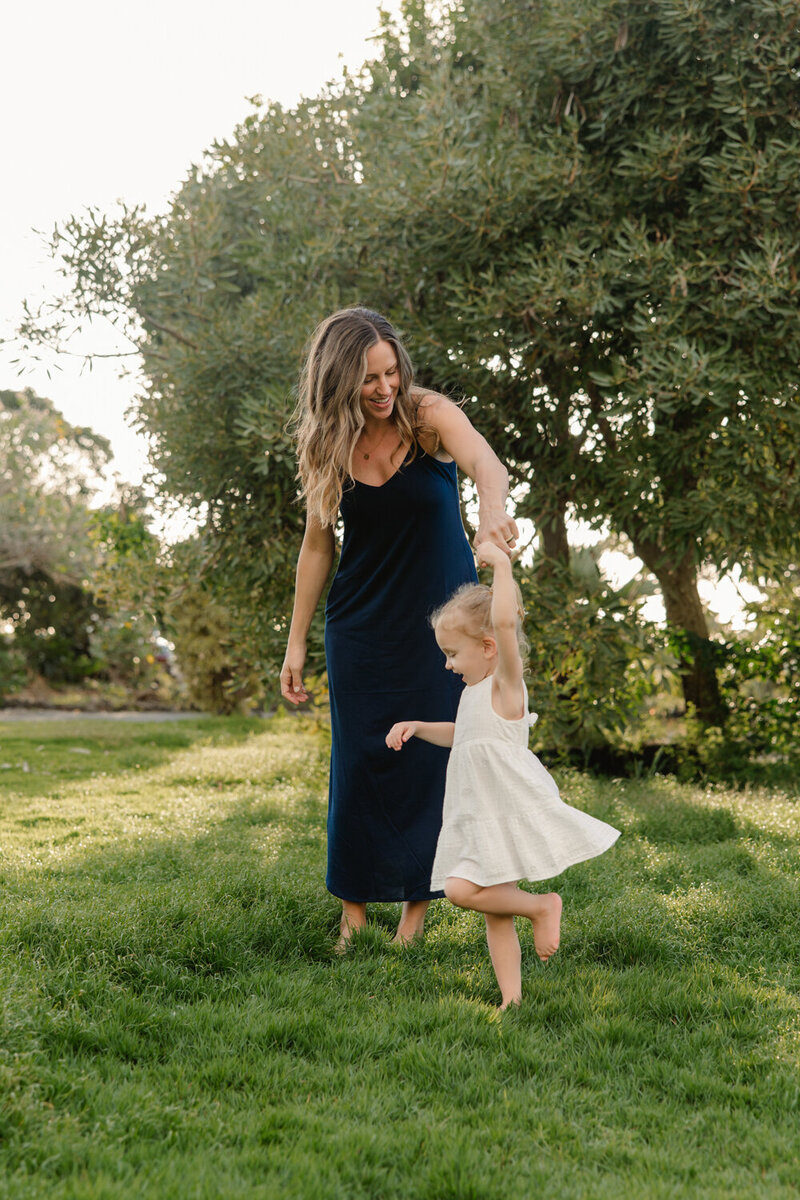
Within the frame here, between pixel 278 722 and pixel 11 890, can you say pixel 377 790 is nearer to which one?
pixel 11 890

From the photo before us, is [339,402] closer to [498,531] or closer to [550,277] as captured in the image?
[498,531]

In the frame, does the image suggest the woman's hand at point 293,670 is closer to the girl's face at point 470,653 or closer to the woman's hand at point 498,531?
the girl's face at point 470,653

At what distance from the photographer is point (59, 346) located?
22.6ft


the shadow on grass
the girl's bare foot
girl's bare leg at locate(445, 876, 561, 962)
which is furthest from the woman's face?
the shadow on grass

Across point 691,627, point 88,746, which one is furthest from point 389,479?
point 88,746

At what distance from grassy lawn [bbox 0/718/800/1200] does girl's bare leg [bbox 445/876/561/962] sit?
0.58ft

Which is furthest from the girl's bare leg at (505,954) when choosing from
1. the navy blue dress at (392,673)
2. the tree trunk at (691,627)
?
the tree trunk at (691,627)

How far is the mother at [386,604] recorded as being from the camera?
327 centimetres

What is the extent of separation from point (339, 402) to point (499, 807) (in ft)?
4.41

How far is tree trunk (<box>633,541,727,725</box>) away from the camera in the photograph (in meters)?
7.33

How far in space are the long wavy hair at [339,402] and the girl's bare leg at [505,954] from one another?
1.40 m

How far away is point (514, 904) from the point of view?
2.79m

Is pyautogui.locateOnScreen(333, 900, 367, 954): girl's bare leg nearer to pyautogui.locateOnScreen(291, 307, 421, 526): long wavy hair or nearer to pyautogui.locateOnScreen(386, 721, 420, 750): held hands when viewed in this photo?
pyautogui.locateOnScreen(386, 721, 420, 750): held hands

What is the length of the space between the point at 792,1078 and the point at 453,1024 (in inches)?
32.7
